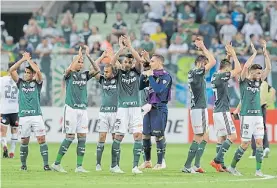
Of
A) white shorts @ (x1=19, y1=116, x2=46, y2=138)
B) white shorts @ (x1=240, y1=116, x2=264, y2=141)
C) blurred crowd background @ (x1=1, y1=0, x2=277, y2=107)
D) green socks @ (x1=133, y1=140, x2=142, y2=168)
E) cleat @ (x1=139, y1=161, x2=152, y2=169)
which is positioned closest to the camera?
white shorts @ (x1=240, y1=116, x2=264, y2=141)

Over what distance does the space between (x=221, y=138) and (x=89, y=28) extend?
54.3 ft

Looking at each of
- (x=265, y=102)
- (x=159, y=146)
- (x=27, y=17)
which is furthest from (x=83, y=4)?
(x=159, y=146)

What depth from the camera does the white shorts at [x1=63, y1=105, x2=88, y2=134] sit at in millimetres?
22281

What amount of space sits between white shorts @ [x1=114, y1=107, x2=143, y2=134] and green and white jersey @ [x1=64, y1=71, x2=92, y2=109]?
861 mm

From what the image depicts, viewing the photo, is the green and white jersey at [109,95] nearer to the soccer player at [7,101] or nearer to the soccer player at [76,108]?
the soccer player at [76,108]

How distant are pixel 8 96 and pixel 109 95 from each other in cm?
547

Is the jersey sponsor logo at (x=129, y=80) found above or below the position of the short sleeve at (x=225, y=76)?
below

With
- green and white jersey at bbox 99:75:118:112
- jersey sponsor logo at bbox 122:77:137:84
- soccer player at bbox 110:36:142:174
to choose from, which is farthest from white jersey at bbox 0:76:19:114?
jersey sponsor logo at bbox 122:77:137:84

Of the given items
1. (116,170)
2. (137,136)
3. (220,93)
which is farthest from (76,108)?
(220,93)

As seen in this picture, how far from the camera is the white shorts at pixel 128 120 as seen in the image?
22.2 meters

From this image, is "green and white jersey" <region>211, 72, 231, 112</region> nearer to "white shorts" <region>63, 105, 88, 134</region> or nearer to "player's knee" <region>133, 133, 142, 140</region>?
"player's knee" <region>133, 133, 142, 140</region>

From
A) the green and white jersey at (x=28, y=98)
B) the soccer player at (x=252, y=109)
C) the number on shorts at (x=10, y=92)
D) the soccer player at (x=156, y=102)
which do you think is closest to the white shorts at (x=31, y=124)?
the green and white jersey at (x=28, y=98)

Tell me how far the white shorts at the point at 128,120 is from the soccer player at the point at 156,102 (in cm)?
60

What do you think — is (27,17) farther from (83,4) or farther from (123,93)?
(123,93)
